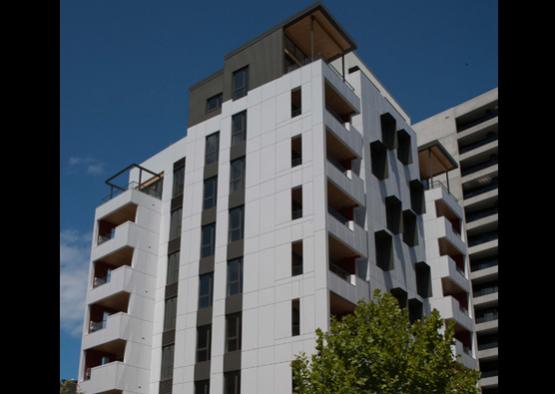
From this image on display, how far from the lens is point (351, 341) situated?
30.5m

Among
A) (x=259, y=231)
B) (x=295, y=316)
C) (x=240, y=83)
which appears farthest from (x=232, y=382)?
(x=240, y=83)

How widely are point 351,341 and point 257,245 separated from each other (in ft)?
41.7

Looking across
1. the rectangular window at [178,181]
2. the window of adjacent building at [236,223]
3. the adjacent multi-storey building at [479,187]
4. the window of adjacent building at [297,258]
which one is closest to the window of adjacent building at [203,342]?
the window of adjacent building at [236,223]

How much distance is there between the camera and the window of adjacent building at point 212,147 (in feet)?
159

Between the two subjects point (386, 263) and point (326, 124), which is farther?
point (386, 263)

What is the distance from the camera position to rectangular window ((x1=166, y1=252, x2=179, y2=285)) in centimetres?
4884

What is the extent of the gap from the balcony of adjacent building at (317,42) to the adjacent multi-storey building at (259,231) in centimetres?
12

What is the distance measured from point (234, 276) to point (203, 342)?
4.31m

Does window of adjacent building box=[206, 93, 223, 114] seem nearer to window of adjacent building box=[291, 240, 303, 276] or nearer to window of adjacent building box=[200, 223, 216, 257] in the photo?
window of adjacent building box=[200, 223, 216, 257]

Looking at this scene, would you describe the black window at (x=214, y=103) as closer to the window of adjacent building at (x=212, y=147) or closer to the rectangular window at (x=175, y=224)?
the window of adjacent building at (x=212, y=147)

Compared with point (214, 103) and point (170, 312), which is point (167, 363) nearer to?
point (170, 312)

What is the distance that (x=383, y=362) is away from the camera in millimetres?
29500
